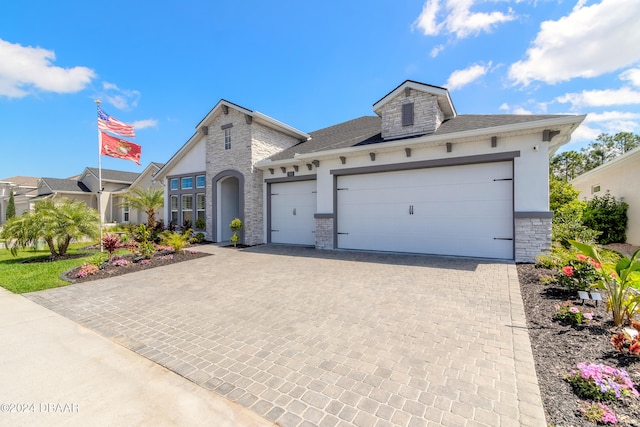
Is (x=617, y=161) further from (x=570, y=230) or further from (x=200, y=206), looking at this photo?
(x=200, y=206)

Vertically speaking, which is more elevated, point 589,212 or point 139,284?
point 589,212

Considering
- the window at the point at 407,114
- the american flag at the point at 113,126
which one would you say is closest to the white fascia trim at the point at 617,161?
the window at the point at 407,114

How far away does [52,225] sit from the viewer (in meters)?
8.87

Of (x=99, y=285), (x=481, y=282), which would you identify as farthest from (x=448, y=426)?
(x=99, y=285)

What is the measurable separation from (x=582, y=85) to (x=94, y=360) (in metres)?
17.8

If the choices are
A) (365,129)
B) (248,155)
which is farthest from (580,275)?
(248,155)

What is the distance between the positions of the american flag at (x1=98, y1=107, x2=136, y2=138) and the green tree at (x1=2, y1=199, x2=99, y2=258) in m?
3.40

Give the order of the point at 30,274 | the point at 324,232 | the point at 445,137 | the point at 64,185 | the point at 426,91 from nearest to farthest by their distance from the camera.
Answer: the point at 30,274, the point at 445,137, the point at 426,91, the point at 324,232, the point at 64,185

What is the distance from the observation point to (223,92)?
43.8 feet

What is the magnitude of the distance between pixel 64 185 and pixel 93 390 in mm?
32594

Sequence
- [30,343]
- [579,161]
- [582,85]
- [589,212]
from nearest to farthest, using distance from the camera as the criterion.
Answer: [30,343] → [582,85] → [589,212] → [579,161]

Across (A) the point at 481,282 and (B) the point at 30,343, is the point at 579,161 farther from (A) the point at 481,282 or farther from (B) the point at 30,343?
(B) the point at 30,343

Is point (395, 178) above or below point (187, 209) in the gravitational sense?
above

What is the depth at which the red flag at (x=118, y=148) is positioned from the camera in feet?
37.1
